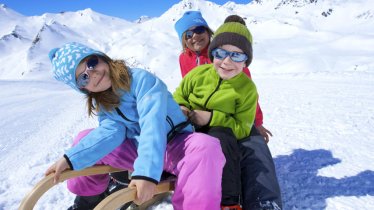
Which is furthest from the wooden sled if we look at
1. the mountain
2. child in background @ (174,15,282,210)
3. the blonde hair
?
the mountain

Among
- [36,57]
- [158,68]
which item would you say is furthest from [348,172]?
[36,57]

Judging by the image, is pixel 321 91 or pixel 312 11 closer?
pixel 321 91

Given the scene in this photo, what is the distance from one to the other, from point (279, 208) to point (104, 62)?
54.4 inches

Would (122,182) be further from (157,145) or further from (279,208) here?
(279,208)

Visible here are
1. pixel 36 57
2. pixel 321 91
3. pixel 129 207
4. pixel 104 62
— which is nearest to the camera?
pixel 104 62

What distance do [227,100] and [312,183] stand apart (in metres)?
1.01

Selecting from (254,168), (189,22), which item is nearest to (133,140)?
(254,168)

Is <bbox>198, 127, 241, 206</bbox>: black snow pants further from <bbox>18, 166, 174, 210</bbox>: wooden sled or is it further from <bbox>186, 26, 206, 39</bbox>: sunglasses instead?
<bbox>186, 26, 206, 39</bbox>: sunglasses

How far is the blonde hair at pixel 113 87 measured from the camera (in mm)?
2156

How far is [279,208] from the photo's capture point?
2.04 metres

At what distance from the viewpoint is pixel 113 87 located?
217 cm

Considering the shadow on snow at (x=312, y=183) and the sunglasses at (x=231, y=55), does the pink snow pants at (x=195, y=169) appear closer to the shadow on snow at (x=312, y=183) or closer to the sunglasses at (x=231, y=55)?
the sunglasses at (x=231, y=55)

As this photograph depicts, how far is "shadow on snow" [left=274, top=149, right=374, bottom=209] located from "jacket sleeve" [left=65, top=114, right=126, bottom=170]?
4.17ft

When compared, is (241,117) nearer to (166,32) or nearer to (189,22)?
(189,22)
